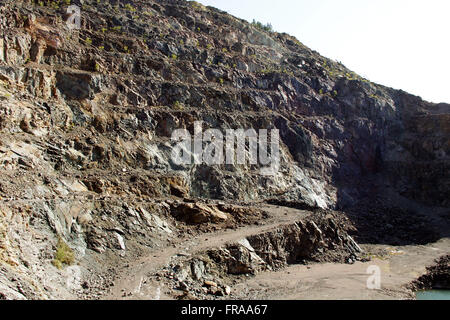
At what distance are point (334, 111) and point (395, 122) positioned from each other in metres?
9.48

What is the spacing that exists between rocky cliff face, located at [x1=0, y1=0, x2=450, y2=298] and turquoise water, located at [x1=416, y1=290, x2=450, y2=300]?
472 inches

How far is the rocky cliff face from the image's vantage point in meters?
17.2

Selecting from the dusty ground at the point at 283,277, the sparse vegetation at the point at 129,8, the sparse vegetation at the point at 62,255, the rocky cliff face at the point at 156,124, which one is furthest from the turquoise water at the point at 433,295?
the sparse vegetation at the point at 129,8

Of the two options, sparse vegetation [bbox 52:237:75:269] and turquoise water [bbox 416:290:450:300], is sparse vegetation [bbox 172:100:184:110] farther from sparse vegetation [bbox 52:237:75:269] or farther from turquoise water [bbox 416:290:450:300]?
turquoise water [bbox 416:290:450:300]

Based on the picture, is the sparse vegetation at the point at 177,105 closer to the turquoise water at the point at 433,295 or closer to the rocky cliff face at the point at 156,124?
the rocky cliff face at the point at 156,124

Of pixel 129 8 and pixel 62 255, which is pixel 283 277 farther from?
pixel 129 8

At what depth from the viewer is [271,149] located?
1363 inches

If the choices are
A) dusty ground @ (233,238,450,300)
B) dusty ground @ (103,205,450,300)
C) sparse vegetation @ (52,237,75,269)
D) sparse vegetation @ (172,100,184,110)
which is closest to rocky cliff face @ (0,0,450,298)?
sparse vegetation @ (172,100,184,110)

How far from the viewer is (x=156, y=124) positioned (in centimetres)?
2938

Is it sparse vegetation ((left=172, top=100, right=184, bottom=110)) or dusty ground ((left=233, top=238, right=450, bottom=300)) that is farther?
sparse vegetation ((left=172, top=100, right=184, bottom=110))

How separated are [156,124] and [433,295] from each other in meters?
22.3

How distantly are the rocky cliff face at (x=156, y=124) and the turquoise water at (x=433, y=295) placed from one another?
12.0 metres

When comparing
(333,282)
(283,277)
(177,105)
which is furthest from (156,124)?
(333,282)

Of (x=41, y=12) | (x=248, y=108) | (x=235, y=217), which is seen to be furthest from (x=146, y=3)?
(x=235, y=217)
